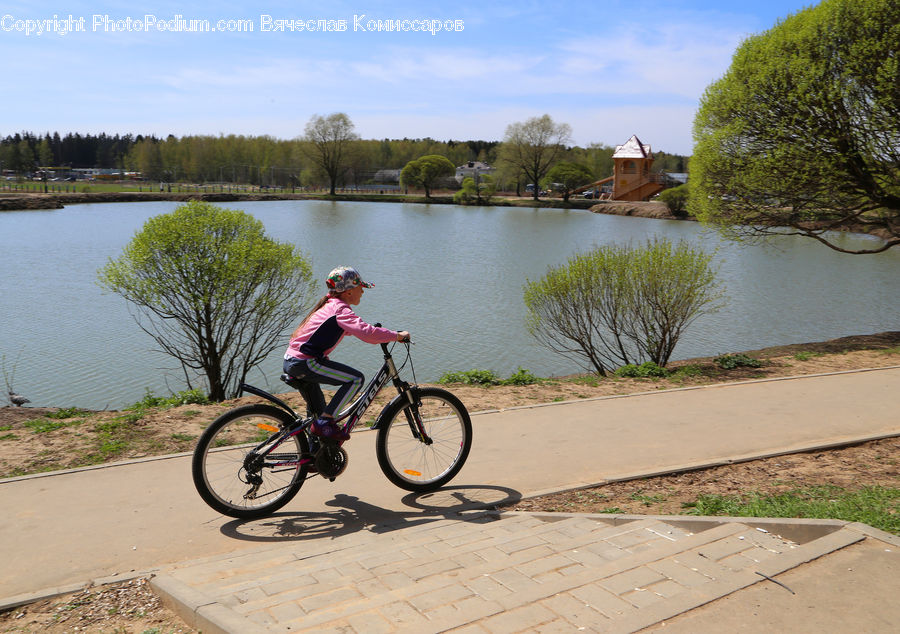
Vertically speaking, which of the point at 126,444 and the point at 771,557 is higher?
the point at 771,557

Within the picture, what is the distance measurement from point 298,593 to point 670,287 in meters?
11.0

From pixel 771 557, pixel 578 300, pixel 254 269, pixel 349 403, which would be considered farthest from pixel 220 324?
pixel 771 557

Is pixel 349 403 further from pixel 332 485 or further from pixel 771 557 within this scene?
pixel 771 557

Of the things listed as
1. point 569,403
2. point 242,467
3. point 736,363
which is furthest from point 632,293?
point 242,467

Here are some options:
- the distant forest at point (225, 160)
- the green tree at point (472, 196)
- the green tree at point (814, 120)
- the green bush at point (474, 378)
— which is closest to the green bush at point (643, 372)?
the green bush at point (474, 378)

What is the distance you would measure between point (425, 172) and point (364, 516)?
11223 cm

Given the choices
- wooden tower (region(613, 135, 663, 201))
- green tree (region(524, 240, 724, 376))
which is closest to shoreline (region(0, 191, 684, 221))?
wooden tower (region(613, 135, 663, 201))

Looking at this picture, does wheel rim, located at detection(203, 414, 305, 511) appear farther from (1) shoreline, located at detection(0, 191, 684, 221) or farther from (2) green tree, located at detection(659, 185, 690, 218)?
(2) green tree, located at detection(659, 185, 690, 218)

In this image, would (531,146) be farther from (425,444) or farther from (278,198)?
(425,444)

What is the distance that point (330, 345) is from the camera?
5.03m

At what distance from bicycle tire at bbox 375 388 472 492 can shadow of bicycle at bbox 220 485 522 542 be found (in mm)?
150

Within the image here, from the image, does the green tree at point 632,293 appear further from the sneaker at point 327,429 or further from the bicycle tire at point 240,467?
the bicycle tire at point 240,467

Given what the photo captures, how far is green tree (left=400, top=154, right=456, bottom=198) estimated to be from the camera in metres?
114

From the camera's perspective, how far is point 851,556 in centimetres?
362
